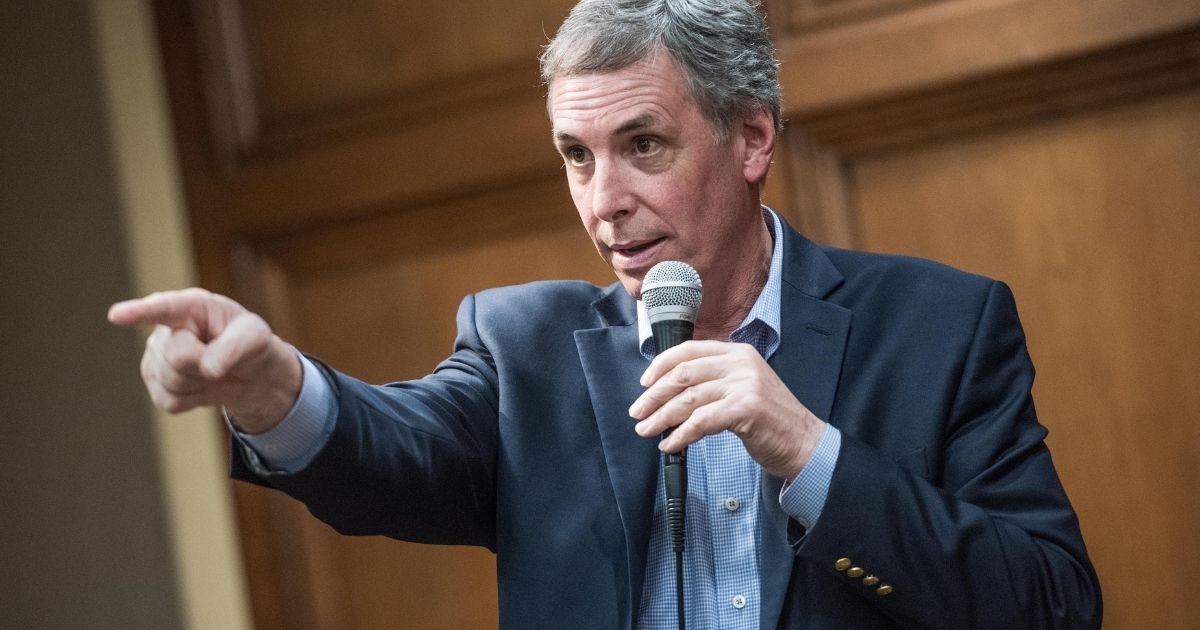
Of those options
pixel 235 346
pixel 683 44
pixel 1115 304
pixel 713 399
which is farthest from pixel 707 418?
pixel 1115 304

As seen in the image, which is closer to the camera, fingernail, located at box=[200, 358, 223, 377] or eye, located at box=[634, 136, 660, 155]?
fingernail, located at box=[200, 358, 223, 377]

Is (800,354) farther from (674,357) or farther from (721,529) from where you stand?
(674,357)

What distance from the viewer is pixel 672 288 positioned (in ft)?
5.61

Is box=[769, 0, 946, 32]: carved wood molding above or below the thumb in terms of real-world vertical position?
above

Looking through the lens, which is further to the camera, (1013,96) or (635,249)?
(1013,96)

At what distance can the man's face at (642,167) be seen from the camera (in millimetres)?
1989

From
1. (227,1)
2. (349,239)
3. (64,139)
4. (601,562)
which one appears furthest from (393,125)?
(601,562)

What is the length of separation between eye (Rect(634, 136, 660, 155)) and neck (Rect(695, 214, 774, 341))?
0.65 feet

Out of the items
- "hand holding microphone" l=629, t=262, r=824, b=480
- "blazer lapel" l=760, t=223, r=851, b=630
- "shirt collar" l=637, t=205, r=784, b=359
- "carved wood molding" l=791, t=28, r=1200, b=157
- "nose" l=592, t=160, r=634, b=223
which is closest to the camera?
"hand holding microphone" l=629, t=262, r=824, b=480

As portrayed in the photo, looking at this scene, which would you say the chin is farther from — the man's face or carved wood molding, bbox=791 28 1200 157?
carved wood molding, bbox=791 28 1200 157

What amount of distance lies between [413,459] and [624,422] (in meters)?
0.31

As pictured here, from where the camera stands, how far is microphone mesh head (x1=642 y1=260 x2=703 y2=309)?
170 centimetres

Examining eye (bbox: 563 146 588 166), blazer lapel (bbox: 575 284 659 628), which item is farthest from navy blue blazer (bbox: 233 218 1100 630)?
eye (bbox: 563 146 588 166)

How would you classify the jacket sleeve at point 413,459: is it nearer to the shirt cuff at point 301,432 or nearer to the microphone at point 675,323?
the shirt cuff at point 301,432
